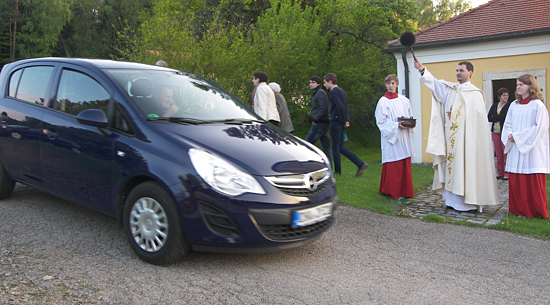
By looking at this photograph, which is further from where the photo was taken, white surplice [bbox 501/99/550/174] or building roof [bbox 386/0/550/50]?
building roof [bbox 386/0/550/50]

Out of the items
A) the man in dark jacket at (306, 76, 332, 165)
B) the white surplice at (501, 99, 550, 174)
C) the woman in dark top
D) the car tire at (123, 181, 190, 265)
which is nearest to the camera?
the car tire at (123, 181, 190, 265)

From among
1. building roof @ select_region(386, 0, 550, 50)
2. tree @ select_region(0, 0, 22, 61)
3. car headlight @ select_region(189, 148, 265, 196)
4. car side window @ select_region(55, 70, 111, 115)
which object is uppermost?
tree @ select_region(0, 0, 22, 61)

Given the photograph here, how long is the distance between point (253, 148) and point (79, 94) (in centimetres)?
194

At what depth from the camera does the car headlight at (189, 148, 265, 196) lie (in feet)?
11.5

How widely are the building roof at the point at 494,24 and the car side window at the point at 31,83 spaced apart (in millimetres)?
10699

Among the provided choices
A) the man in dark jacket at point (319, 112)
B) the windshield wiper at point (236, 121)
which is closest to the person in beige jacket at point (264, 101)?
the man in dark jacket at point (319, 112)

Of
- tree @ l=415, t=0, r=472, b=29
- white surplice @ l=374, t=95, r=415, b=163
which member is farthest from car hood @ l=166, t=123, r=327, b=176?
tree @ l=415, t=0, r=472, b=29

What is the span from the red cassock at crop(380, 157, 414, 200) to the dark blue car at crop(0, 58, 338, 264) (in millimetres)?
3014

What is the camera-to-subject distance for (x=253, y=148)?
3.92 metres

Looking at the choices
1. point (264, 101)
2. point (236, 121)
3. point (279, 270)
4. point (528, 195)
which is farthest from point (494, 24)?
point (279, 270)

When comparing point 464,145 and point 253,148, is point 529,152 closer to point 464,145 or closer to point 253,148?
point 464,145

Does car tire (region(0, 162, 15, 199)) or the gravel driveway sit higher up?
car tire (region(0, 162, 15, 199))

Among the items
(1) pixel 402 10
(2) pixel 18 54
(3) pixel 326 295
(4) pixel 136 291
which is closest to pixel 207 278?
(4) pixel 136 291

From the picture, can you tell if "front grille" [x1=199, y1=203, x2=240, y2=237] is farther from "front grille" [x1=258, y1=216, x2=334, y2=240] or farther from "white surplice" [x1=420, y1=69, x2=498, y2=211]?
"white surplice" [x1=420, y1=69, x2=498, y2=211]
